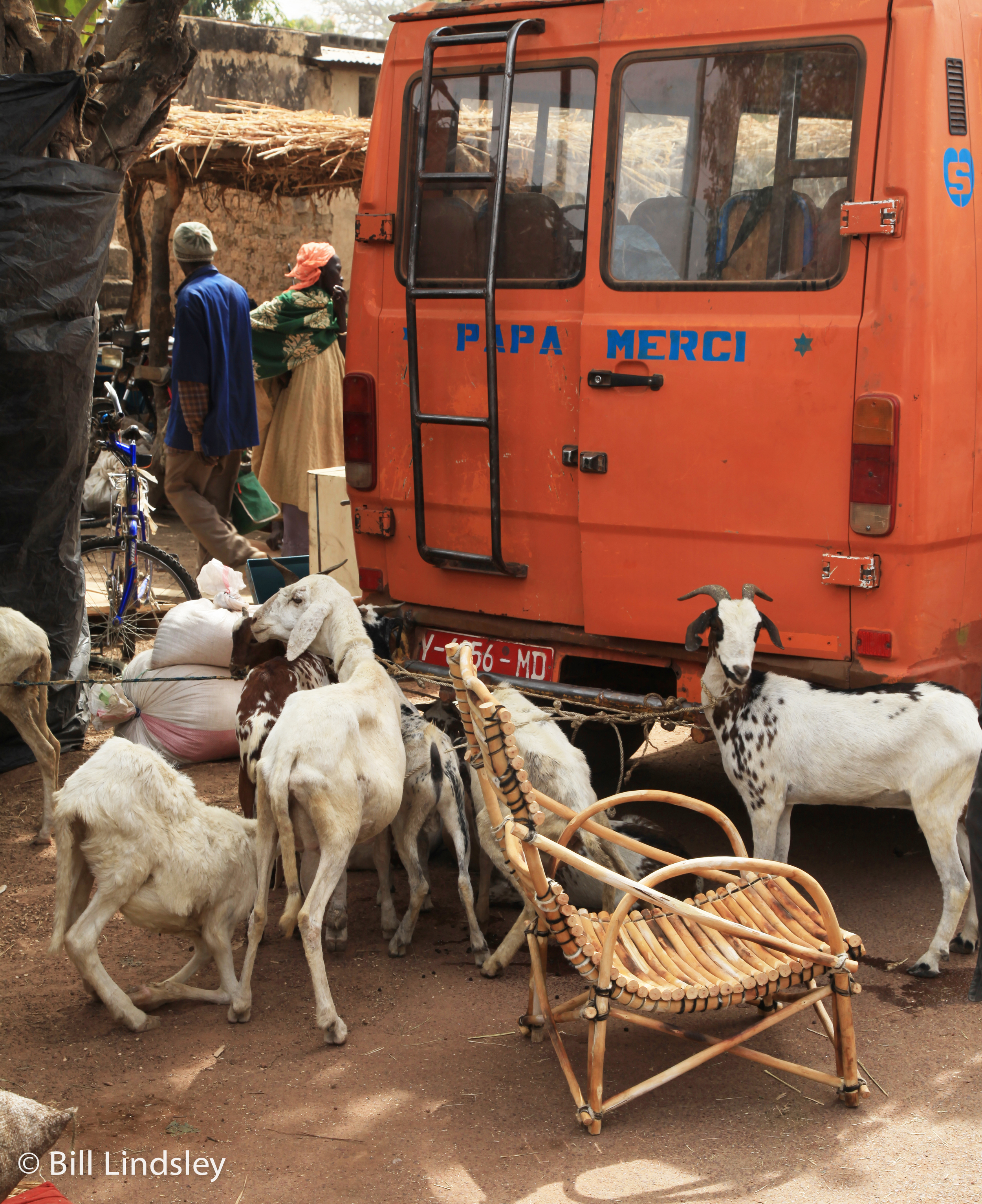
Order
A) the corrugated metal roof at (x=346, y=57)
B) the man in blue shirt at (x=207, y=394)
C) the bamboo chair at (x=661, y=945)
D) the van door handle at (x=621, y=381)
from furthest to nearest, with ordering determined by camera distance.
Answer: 1. the corrugated metal roof at (x=346, y=57)
2. the man in blue shirt at (x=207, y=394)
3. the van door handle at (x=621, y=381)
4. the bamboo chair at (x=661, y=945)

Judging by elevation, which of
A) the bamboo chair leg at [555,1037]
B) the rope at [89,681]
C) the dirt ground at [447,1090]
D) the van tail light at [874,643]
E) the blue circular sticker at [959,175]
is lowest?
the dirt ground at [447,1090]

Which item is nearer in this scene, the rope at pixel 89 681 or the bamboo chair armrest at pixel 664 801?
the bamboo chair armrest at pixel 664 801

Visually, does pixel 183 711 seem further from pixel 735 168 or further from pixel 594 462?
pixel 735 168

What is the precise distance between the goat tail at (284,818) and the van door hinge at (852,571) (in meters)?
1.87

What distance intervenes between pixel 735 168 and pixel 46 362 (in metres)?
3.04

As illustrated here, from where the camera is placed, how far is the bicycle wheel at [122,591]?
7.27 meters

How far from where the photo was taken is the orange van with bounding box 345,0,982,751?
3865 millimetres

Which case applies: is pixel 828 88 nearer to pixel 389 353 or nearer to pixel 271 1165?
pixel 389 353

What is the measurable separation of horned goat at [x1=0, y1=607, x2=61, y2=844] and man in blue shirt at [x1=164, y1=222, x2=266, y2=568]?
2.84 metres

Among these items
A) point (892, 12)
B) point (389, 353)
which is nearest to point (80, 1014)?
point (389, 353)

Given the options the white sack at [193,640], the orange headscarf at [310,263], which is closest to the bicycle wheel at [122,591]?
the white sack at [193,640]

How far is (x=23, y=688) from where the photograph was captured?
5.00m

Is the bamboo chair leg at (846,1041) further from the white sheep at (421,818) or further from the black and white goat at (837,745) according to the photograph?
the white sheep at (421,818)

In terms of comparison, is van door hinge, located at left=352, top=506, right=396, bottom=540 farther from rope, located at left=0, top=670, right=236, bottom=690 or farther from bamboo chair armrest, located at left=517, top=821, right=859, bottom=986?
bamboo chair armrest, located at left=517, top=821, right=859, bottom=986
